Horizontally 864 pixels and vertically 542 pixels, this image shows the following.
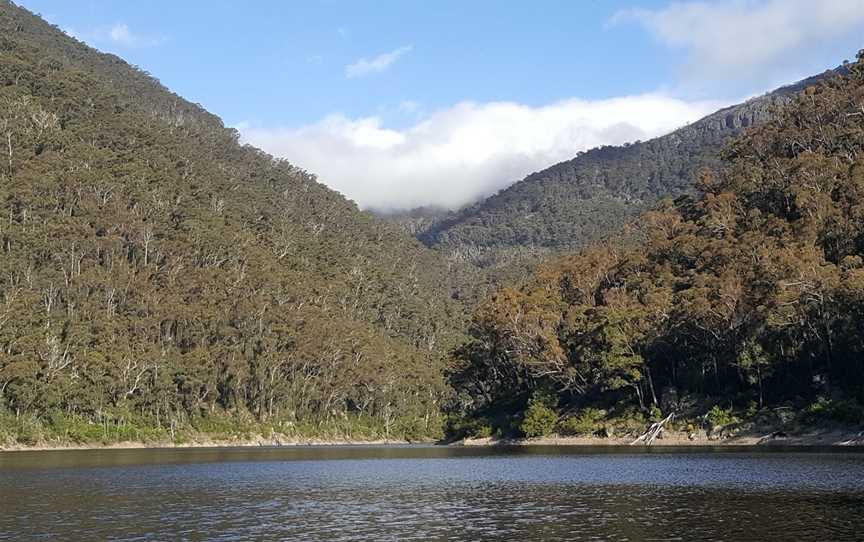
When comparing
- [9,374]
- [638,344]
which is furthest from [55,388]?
[638,344]

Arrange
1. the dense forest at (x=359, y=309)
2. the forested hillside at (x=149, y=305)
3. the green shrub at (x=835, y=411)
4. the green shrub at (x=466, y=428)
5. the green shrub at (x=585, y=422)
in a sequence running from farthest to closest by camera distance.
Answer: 1. the forested hillside at (x=149, y=305)
2. the green shrub at (x=466, y=428)
3. the green shrub at (x=585, y=422)
4. the dense forest at (x=359, y=309)
5. the green shrub at (x=835, y=411)

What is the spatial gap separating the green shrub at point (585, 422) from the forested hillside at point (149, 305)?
54943mm

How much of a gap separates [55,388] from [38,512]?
249 feet

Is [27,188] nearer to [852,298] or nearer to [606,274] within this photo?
[606,274]

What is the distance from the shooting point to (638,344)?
3718 inches

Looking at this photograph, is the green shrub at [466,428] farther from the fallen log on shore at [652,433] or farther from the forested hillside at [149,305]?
the forested hillside at [149,305]

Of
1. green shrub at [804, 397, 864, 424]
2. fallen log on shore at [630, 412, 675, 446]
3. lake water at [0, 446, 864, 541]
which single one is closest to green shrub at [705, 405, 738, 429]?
fallen log on shore at [630, 412, 675, 446]

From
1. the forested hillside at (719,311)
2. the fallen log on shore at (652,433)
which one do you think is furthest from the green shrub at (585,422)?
the fallen log on shore at (652,433)

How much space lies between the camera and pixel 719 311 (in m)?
84.8

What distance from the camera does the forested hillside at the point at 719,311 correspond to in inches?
3110

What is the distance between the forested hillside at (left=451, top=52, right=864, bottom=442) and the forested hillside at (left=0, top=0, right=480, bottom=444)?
35.2 metres

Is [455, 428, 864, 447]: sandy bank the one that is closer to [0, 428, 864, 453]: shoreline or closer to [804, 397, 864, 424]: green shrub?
[0, 428, 864, 453]: shoreline

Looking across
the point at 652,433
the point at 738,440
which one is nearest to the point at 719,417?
the point at 738,440

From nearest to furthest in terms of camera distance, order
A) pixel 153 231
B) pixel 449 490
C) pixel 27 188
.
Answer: pixel 449 490
pixel 27 188
pixel 153 231
